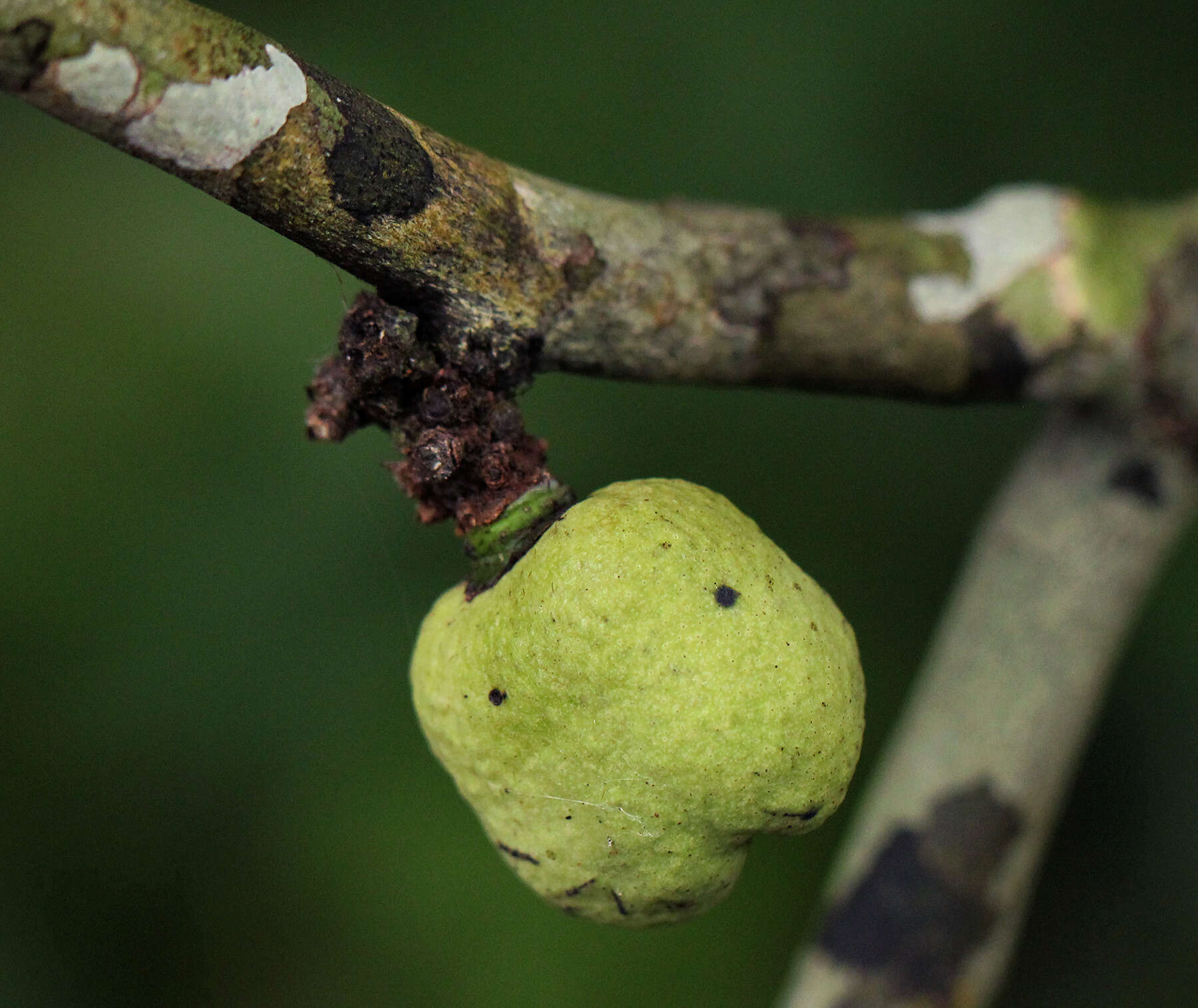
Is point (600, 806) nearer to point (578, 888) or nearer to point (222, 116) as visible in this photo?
point (578, 888)

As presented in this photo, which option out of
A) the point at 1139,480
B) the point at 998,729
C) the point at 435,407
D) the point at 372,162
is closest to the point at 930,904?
the point at 998,729

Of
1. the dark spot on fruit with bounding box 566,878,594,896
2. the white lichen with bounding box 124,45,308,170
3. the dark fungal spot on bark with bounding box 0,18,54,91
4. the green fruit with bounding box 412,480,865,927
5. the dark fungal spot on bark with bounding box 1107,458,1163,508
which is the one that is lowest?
the dark spot on fruit with bounding box 566,878,594,896

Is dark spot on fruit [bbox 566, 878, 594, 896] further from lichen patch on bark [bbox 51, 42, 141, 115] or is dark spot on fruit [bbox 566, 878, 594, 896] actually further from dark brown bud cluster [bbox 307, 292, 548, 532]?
lichen patch on bark [bbox 51, 42, 141, 115]

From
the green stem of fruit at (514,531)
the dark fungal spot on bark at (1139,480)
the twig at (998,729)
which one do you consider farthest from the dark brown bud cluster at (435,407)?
the dark fungal spot on bark at (1139,480)

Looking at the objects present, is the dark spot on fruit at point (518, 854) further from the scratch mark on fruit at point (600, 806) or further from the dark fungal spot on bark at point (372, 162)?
the dark fungal spot on bark at point (372, 162)

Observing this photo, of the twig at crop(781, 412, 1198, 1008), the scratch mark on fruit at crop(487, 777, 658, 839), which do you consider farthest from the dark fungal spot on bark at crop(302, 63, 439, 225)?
the twig at crop(781, 412, 1198, 1008)

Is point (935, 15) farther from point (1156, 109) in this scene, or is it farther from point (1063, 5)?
point (1156, 109)
